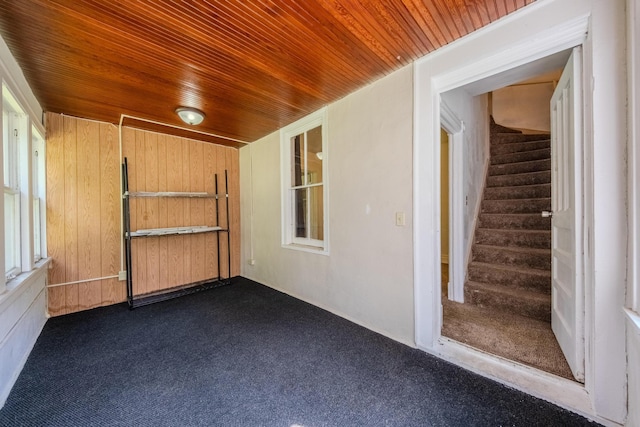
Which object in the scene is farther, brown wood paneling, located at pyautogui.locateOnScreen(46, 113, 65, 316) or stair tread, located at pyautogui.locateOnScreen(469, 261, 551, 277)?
brown wood paneling, located at pyautogui.locateOnScreen(46, 113, 65, 316)

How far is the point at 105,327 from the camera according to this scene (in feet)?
8.03

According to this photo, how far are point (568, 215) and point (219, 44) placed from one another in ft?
8.19

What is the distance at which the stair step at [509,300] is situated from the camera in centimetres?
230

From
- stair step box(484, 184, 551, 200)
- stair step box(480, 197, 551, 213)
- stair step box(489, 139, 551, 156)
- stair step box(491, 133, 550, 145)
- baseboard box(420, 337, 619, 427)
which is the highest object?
stair step box(491, 133, 550, 145)

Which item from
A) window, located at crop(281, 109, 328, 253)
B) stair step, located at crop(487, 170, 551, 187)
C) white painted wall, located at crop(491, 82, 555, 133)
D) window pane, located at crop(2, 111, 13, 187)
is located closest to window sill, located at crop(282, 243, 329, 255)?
window, located at crop(281, 109, 328, 253)

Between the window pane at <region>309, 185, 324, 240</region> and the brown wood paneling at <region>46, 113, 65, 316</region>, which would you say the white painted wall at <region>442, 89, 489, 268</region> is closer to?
the window pane at <region>309, 185, 324, 240</region>

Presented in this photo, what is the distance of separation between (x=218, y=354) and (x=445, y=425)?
1547 millimetres

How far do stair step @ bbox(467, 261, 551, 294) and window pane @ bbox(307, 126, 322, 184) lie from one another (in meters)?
2.06

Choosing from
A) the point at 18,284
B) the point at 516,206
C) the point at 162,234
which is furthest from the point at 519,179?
the point at 18,284

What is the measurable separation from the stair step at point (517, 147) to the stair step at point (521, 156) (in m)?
0.12

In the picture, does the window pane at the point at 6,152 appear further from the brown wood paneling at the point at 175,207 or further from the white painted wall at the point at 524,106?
the white painted wall at the point at 524,106

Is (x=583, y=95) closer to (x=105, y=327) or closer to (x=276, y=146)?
(x=276, y=146)

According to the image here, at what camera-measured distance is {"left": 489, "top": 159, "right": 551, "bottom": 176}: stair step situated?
11.2 ft

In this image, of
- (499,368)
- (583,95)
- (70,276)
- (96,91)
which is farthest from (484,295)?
(70,276)
